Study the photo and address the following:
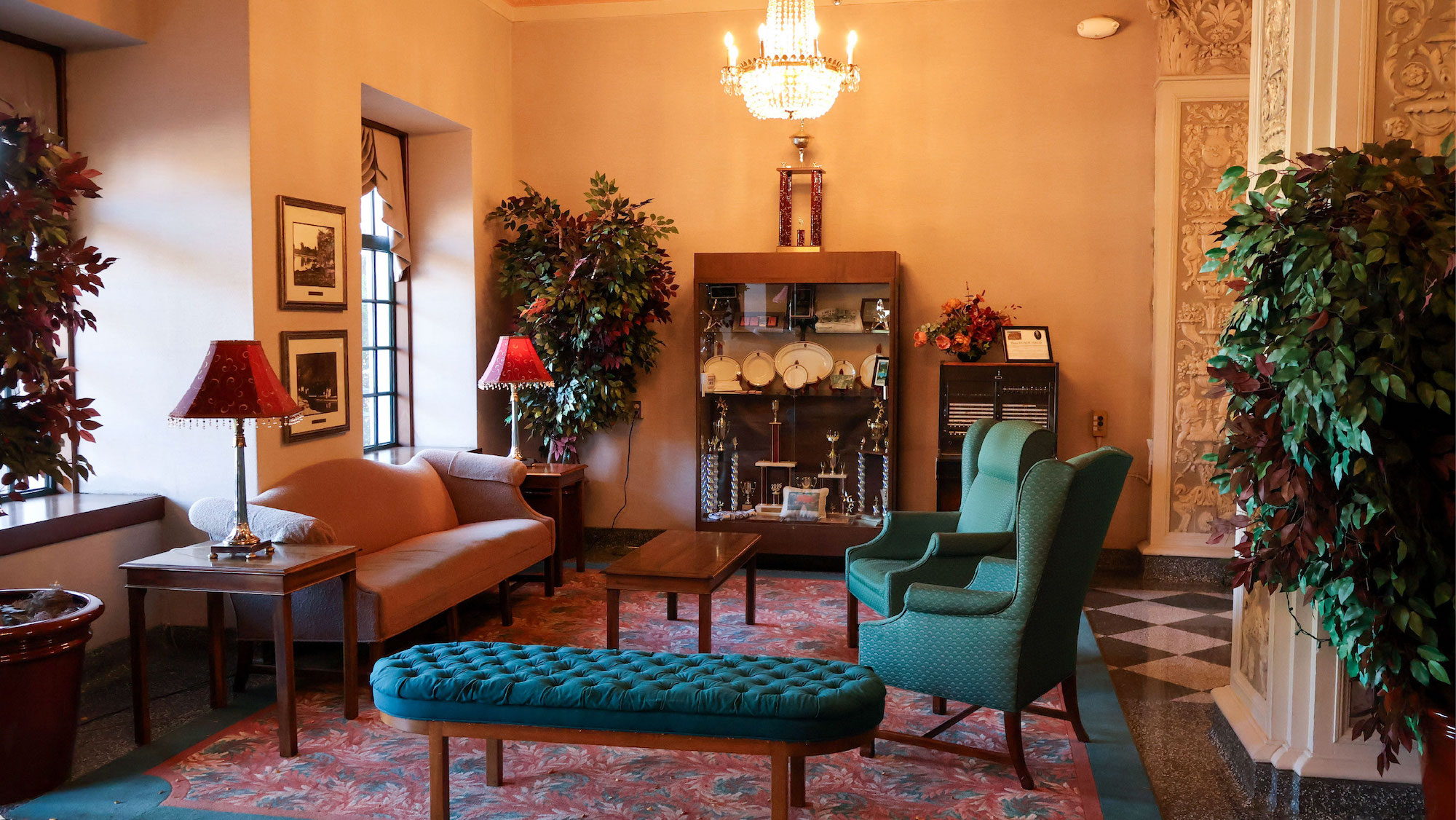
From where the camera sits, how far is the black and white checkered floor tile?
461 centimetres

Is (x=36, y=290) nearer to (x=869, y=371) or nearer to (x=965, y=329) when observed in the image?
(x=869, y=371)

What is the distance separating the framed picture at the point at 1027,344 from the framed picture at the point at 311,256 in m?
3.94

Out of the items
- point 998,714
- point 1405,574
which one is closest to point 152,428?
point 998,714

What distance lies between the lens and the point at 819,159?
705 cm

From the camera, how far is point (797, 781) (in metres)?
3.31

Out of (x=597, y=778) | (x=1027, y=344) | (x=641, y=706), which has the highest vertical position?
(x=1027, y=344)

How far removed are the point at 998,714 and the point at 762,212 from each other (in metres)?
3.99

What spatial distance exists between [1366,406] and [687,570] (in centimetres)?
269

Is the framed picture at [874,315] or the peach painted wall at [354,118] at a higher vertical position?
the peach painted wall at [354,118]

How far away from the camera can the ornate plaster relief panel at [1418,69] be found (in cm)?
321

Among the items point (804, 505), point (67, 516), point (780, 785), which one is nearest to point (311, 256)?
point (67, 516)

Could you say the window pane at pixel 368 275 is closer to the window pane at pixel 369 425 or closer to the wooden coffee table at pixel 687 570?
the window pane at pixel 369 425

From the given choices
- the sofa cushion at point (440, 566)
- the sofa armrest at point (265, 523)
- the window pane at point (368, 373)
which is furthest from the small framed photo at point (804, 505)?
the sofa armrest at point (265, 523)

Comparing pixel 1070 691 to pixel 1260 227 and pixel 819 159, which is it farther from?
pixel 819 159
